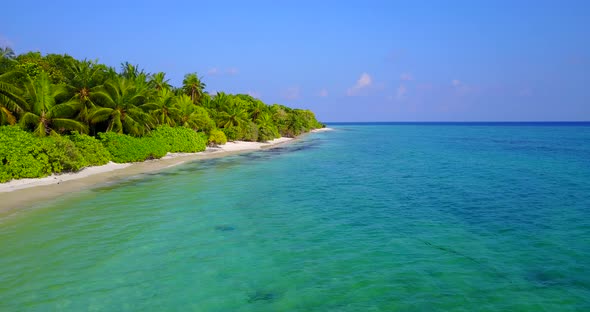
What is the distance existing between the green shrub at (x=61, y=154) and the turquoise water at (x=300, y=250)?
4.76 meters

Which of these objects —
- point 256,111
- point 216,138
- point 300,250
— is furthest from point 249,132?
point 300,250

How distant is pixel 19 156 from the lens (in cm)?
2188

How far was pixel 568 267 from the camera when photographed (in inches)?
411

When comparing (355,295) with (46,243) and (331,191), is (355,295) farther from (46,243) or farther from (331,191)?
(331,191)

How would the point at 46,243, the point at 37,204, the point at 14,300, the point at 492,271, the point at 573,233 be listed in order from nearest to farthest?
the point at 14,300 → the point at 492,271 → the point at 46,243 → the point at 573,233 → the point at 37,204

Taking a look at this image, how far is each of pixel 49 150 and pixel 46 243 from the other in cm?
1404

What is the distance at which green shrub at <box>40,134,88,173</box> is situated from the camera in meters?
24.2

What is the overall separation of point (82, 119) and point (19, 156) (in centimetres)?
1179

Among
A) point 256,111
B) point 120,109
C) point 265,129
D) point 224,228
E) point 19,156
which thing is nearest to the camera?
point 224,228

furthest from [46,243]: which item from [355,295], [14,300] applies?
[355,295]

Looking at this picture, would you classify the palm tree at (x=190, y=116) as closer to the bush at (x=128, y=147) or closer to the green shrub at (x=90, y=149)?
the bush at (x=128, y=147)

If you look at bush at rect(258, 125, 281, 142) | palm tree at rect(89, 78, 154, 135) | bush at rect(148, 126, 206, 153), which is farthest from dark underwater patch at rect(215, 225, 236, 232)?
bush at rect(258, 125, 281, 142)

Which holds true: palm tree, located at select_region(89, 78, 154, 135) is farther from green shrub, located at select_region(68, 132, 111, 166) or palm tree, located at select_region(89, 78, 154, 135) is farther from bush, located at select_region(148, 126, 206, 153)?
green shrub, located at select_region(68, 132, 111, 166)

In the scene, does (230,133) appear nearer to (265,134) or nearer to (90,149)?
(265,134)
